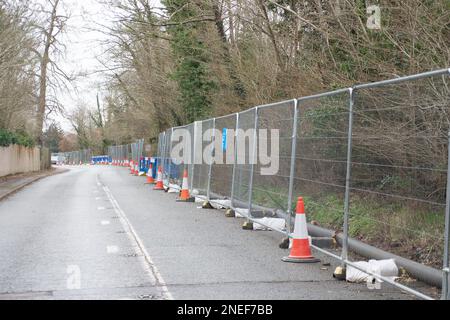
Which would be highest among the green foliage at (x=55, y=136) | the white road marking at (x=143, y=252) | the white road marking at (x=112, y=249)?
the green foliage at (x=55, y=136)

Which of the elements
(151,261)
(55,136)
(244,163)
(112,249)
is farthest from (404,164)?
(55,136)

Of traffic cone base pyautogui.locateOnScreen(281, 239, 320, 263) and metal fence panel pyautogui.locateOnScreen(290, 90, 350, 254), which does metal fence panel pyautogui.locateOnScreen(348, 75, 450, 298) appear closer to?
metal fence panel pyautogui.locateOnScreen(290, 90, 350, 254)

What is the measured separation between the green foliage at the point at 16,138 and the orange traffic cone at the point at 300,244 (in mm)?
29291

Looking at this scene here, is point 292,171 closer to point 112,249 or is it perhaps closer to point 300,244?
point 300,244

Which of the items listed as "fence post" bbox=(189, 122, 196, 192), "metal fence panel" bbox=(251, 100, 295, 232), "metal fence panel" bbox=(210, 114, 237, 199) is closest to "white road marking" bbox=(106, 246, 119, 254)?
"metal fence panel" bbox=(251, 100, 295, 232)

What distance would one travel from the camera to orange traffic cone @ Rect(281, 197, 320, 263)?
31.2ft

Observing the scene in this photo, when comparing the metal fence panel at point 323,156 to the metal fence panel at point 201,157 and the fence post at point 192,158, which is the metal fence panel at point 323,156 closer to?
the metal fence panel at point 201,157

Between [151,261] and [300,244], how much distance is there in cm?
204

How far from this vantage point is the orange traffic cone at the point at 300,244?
9.52 metres

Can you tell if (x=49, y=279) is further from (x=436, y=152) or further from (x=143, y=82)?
(x=143, y=82)

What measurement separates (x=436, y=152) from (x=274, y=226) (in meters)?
4.99

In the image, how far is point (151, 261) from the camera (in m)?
9.83

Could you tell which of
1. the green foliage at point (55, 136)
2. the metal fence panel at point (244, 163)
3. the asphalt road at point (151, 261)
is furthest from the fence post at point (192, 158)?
the green foliage at point (55, 136)
